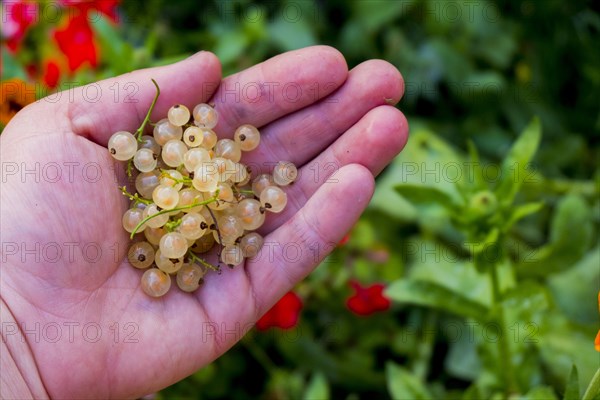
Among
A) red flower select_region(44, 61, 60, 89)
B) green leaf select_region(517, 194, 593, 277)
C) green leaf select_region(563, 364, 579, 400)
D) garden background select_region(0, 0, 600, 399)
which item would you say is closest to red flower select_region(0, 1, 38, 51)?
garden background select_region(0, 0, 600, 399)

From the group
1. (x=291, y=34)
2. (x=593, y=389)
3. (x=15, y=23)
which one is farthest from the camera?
(x=291, y=34)

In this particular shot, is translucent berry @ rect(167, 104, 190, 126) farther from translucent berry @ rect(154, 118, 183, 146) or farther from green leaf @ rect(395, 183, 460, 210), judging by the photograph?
green leaf @ rect(395, 183, 460, 210)

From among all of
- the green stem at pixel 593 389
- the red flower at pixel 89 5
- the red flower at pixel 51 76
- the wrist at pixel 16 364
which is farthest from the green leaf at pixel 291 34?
the green stem at pixel 593 389

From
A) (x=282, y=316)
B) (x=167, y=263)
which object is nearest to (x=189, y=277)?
(x=167, y=263)

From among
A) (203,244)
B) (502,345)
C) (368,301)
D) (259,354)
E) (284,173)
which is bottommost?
(259,354)

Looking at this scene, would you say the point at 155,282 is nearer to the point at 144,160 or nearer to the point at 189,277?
the point at 189,277

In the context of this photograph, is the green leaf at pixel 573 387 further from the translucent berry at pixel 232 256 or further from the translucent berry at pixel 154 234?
the translucent berry at pixel 154 234
